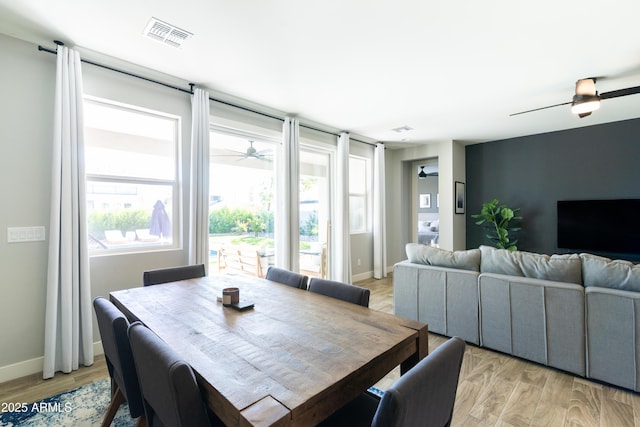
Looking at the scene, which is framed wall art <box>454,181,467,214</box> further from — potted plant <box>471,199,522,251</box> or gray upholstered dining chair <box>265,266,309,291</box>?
gray upholstered dining chair <box>265,266,309,291</box>

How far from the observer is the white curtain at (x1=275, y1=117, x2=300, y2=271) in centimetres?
415

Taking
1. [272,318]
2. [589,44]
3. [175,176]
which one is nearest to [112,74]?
[175,176]

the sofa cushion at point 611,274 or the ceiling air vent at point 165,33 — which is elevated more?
the ceiling air vent at point 165,33

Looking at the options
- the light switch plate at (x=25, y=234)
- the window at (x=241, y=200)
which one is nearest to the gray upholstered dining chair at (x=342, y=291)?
the window at (x=241, y=200)

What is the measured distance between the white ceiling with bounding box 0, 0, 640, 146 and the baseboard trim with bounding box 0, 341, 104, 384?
2556mm

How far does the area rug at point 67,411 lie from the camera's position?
6.04 ft

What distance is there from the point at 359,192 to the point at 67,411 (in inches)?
196

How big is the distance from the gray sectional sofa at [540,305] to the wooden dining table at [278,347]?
160 cm

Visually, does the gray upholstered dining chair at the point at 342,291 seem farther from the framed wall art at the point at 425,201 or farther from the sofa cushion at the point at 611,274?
the framed wall art at the point at 425,201

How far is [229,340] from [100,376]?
6.21ft

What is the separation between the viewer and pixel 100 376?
2369mm

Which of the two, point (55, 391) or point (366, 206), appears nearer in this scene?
point (55, 391)

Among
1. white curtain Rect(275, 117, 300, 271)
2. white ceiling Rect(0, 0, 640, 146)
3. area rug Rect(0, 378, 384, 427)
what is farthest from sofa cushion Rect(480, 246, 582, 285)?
white curtain Rect(275, 117, 300, 271)

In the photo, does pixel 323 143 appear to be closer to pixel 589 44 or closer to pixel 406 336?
pixel 589 44
